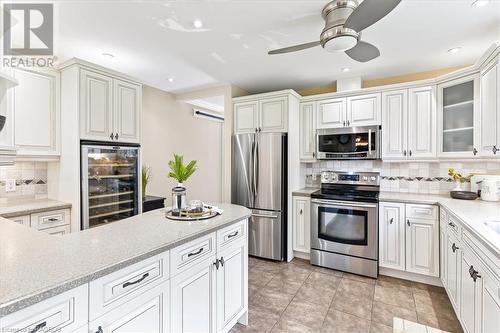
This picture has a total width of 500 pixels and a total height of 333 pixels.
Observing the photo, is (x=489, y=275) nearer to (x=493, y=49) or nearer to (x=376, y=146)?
(x=493, y=49)

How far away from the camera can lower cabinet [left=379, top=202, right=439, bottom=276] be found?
8.82 ft

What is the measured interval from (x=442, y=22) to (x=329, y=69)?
4.14ft

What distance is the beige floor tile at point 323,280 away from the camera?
8.98 feet

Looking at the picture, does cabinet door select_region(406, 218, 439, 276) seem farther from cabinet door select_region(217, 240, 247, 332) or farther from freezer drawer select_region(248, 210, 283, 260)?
cabinet door select_region(217, 240, 247, 332)

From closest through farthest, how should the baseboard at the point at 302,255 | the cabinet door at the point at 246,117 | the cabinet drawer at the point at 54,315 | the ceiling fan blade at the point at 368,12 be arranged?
the cabinet drawer at the point at 54,315, the ceiling fan blade at the point at 368,12, the baseboard at the point at 302,255, the cabinet door at the point at 246,117

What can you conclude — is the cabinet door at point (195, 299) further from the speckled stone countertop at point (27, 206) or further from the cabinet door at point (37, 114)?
the cabinet door at point (37, 114)

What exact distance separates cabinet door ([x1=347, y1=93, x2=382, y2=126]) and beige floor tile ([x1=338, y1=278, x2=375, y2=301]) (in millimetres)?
1983

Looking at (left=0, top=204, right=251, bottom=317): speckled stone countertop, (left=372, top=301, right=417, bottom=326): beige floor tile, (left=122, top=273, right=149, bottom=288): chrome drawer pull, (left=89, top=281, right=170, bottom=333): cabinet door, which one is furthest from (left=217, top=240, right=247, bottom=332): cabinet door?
(left=372, top=301, right=417, bottom=326): beige floor tile

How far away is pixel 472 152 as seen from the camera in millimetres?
2617

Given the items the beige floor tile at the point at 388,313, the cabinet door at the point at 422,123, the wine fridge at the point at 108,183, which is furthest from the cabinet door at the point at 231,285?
the cabinet door at the point at 422,123

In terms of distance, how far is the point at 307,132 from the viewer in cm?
371

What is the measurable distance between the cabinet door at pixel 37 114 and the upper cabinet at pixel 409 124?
3889mm

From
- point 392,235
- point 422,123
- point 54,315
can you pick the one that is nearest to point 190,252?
point 54,315

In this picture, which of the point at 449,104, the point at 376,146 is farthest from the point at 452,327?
the point at 449,104
